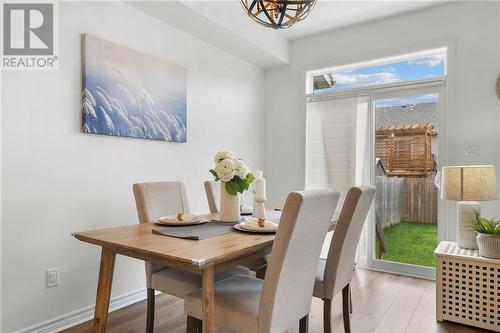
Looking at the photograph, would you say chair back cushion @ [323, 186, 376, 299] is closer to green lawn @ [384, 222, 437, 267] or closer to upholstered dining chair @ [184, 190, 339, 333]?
upholstered dining chair @ [184, 190, 339, 333]

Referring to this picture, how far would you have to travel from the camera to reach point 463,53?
10.2ft

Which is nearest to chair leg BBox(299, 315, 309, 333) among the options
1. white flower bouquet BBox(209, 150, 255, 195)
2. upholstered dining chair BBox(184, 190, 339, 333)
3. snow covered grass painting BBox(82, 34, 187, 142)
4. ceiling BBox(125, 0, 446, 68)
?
upholstered dining chair BBox(184, 190, 339, 333)

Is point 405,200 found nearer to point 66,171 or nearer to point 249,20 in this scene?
point 249,20

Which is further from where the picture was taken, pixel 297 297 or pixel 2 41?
pixel 2 41

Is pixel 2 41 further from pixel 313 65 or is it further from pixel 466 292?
pixel 466 292

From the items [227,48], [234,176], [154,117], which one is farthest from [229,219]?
[227,48]

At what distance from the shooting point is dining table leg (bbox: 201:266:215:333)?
138cm

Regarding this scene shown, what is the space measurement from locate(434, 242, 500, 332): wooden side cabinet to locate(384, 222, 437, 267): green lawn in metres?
0.90

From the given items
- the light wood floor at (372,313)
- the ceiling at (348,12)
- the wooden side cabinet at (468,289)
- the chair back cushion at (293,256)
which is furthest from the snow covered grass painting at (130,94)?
the wooden side cabinet at (468,289)

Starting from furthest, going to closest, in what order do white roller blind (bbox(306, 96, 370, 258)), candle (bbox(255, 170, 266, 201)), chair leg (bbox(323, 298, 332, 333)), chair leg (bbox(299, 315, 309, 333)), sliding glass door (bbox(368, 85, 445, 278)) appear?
white roller blind (bbox(306, 96, 370, 258)), sliding glass door (bbox(368, 85, 445, 278)), candle (bbox(255, 170, 266, 201)), chair leg (bbox(323, 298, 332, 333)), chair leg (bbox(299, 315, 309, 333))

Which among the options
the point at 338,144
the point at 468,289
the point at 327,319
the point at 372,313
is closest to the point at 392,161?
the point at 338,144

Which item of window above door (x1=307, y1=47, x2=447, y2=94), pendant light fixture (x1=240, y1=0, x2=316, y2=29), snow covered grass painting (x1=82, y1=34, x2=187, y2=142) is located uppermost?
window above door (x1=307, y1=47, x2=447, y2=94)

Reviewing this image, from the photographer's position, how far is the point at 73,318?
236 cm

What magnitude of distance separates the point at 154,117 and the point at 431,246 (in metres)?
2.90
